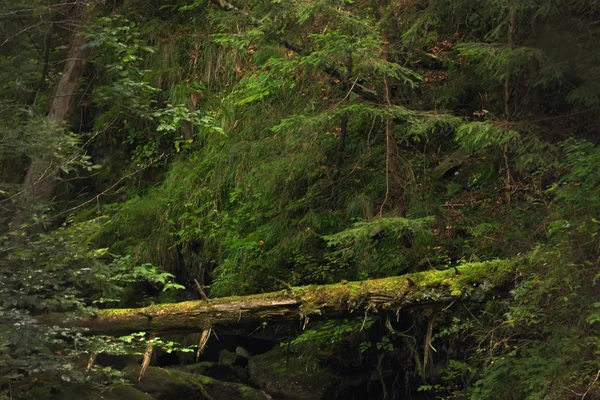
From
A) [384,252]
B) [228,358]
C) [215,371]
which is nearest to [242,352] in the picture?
[228,358]

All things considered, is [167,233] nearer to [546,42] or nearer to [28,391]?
[28,391]

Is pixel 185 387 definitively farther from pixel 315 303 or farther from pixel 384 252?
pixel 384 252

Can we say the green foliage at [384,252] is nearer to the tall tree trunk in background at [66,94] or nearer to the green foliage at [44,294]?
the green foliage at [44,294]

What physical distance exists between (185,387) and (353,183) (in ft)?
10.0

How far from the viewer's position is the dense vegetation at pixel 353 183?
226 inches

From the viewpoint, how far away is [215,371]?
32.5ft

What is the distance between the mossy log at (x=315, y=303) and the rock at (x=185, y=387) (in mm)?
1104

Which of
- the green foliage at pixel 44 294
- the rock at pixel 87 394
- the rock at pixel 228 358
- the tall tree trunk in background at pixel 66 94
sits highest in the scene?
the tall tree trunk in background at pixel 66 94

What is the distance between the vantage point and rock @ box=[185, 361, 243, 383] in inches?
387

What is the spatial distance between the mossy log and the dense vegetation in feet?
0.83

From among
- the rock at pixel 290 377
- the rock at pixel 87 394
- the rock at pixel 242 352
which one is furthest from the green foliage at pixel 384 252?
the rock at pixel 242 352

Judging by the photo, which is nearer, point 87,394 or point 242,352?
point 87,394

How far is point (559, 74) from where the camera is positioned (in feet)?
19.8

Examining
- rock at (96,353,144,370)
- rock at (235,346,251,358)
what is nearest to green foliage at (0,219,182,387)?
rock at (96,353,144,370)
